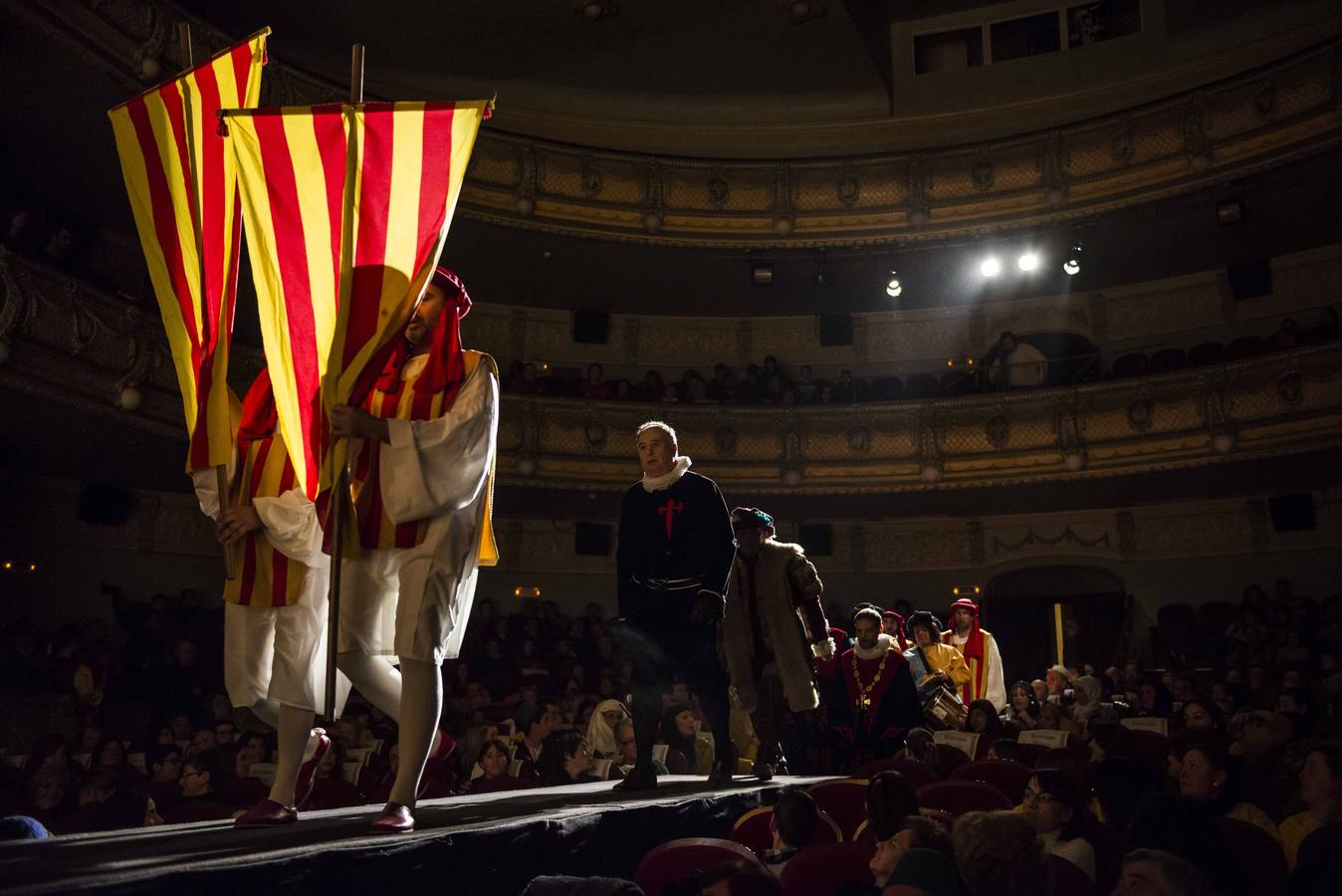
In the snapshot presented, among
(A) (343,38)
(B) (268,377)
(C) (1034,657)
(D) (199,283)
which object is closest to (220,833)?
(B) (268,377)

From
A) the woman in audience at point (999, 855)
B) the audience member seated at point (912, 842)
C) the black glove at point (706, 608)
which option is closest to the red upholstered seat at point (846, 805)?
the black glove at point (706, 608)

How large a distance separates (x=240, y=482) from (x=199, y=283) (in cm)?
72

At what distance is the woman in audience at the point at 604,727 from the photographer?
8.63 metres

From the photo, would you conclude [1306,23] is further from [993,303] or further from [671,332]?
[671,332]

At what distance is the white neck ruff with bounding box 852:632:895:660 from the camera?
24.9 feet

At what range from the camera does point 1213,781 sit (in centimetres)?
402

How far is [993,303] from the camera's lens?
17.8m

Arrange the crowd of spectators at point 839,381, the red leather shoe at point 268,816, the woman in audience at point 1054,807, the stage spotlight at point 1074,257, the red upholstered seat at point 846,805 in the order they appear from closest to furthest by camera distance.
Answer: the red leather shoe at point 268,816 → the woman in audience at point 1054,807 → the red upholstered seat at point 846,805 → the stage spotlight at point 1074,257 → the crowd of spectators at point 839,381

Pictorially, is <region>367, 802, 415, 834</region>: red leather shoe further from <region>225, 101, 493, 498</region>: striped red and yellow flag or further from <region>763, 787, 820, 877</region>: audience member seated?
<region>763, 787, 820, 877</region>: audience member seated

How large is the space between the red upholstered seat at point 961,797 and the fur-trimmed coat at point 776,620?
219 cm

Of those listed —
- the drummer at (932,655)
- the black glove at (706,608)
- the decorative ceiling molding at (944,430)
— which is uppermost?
the decorative ceiling molding at (944,430)

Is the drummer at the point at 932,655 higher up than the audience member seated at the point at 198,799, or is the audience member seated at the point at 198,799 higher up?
the drummer at the point at 932,655

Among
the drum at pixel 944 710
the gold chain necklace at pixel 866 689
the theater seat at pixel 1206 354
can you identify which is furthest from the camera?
the theater seat at pixel 1206 354

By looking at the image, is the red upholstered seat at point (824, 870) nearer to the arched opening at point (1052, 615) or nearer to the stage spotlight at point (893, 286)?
the stage spotlight at point (893, 286)
